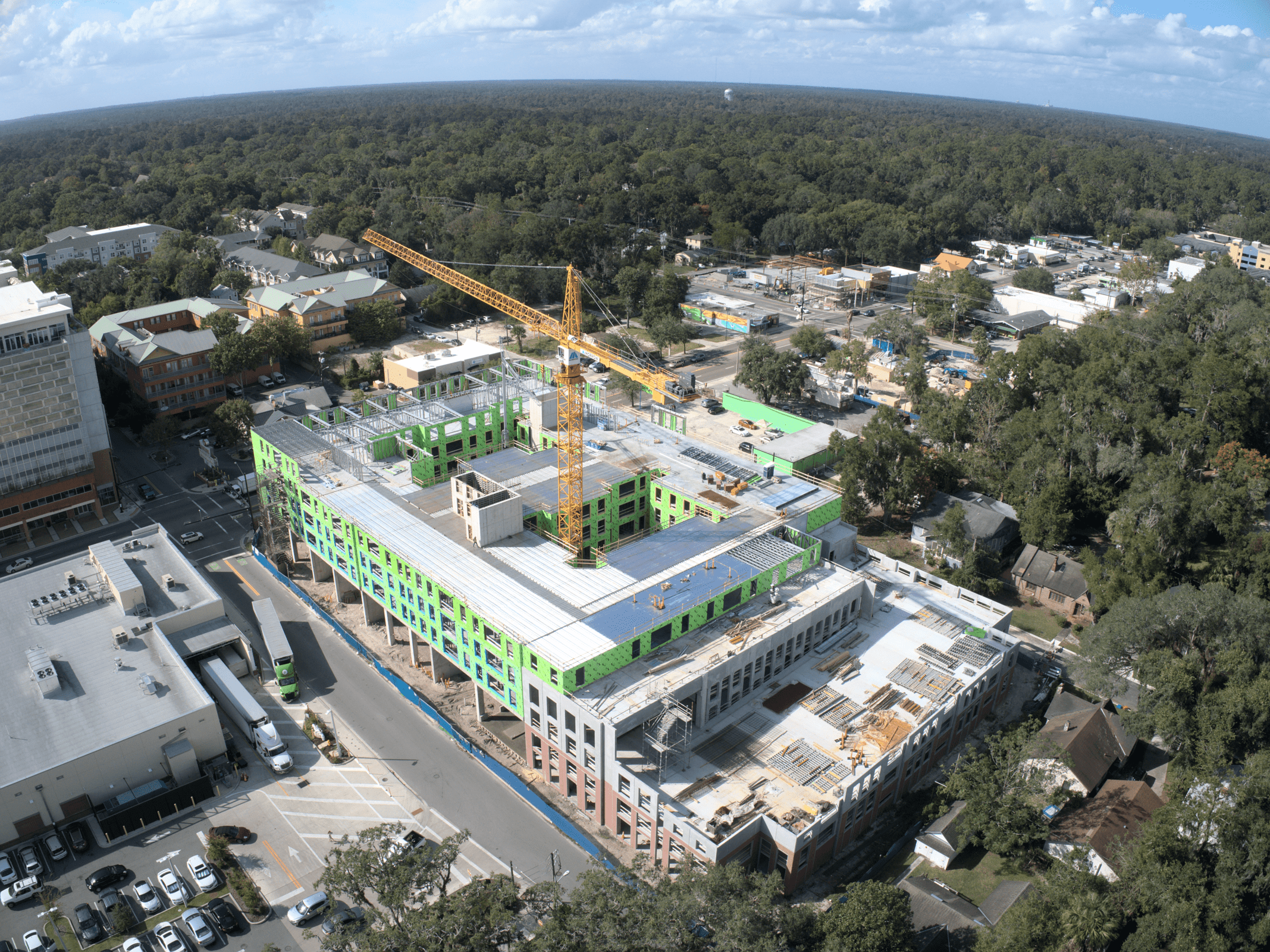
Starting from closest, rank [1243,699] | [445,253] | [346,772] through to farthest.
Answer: [1243,699] < [346,772] < [445,253]

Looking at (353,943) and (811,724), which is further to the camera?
(811,724)

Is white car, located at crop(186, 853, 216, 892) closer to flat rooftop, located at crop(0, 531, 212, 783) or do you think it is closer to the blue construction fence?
flat rooftop, located at crop(0, 531, 212, 783)

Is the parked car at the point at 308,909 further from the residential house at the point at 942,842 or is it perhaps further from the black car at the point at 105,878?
the residential house at the point at 942,842

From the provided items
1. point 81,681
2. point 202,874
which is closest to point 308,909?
point 202,874

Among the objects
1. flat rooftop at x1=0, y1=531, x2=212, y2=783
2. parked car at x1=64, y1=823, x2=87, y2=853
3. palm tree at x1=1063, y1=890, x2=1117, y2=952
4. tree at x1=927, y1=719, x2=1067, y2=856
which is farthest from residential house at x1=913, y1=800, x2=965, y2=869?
parked car at x1=64, y1=823, x2=87, y2=853

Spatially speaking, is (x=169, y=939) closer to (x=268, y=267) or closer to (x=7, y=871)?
(x=7, y=871)

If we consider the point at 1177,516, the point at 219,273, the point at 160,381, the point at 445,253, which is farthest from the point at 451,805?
the point at 445,253

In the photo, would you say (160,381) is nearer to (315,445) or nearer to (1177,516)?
(315,445)
